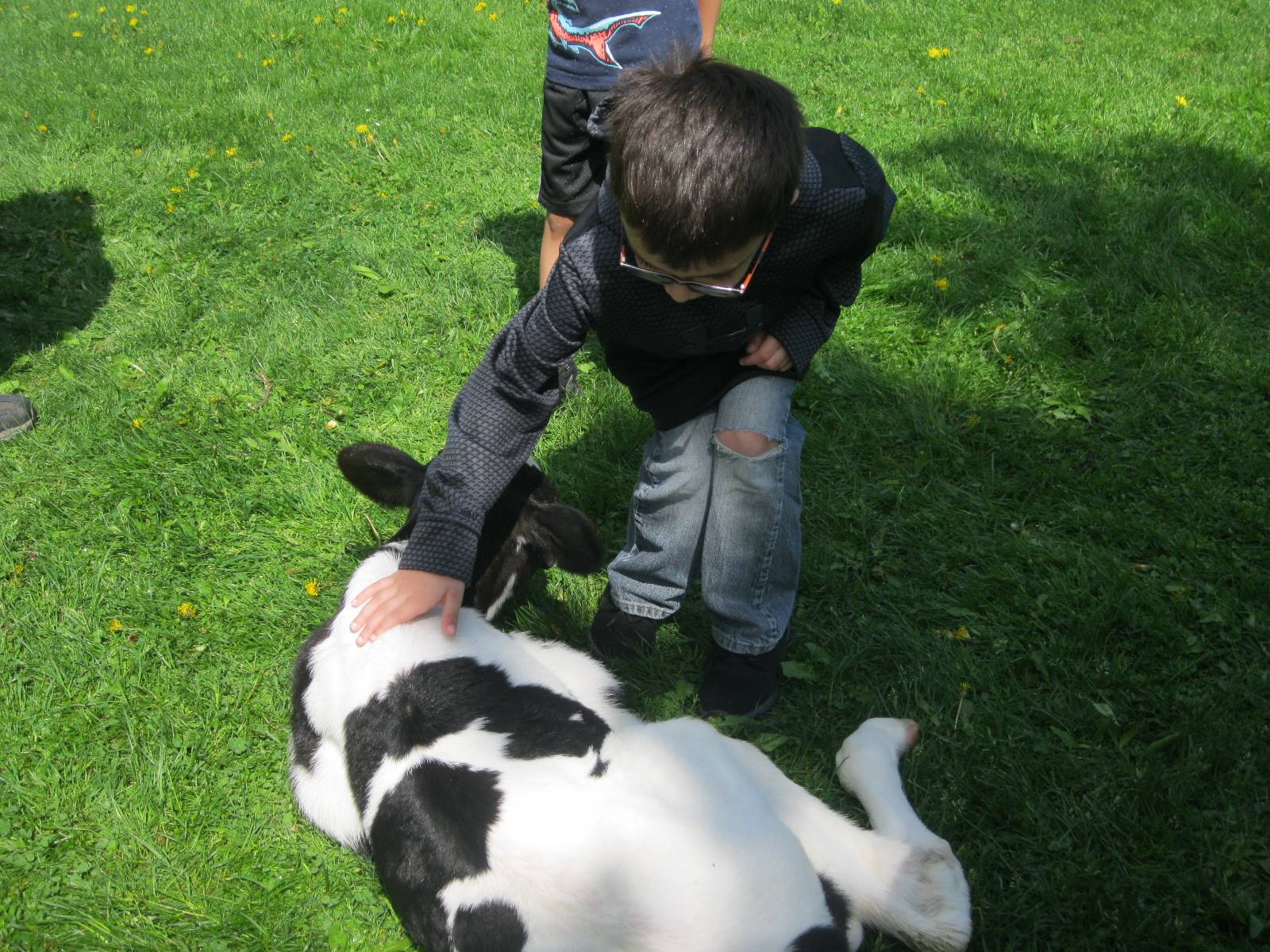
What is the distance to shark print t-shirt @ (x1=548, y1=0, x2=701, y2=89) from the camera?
3316 mm

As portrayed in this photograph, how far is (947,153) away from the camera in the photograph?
4.93 meters

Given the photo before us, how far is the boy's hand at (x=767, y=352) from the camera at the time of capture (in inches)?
93.5

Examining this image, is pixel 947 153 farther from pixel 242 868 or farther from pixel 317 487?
pixel 242 868

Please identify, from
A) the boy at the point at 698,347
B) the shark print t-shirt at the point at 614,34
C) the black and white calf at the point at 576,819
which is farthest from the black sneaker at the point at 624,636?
the shark print t-shirt at the point at 614,34

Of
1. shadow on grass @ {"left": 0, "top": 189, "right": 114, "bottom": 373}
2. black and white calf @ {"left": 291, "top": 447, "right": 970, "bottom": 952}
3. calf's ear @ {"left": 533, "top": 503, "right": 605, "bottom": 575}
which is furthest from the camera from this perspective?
shadow on grass @ {"left": 0, "top": 189, "right": 114, "bottom": 373}

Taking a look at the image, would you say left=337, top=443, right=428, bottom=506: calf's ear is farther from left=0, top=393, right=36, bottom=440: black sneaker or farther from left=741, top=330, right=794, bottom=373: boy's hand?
left=0, top=393, right=36, bottom=440: black sneaker

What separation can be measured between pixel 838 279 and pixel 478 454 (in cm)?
100

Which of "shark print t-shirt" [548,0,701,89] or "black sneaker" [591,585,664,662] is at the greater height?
"shark print t-shirt" [548,0,701,89]

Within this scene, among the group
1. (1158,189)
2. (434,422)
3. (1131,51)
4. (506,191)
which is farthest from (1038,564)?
(1131,51)

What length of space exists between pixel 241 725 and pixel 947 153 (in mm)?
4185

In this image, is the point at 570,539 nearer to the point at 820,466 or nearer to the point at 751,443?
A: the point at 751,443

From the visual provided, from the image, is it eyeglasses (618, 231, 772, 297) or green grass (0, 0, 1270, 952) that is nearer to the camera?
eyeglasses (618, 231, 772, 297)

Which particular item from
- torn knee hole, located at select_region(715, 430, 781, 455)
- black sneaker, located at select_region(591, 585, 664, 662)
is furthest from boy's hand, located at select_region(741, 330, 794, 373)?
black sneaker, located at select_region(591, 585, 664, 662)

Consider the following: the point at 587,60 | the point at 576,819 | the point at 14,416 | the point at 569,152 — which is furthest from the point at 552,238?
the point at 576,819
